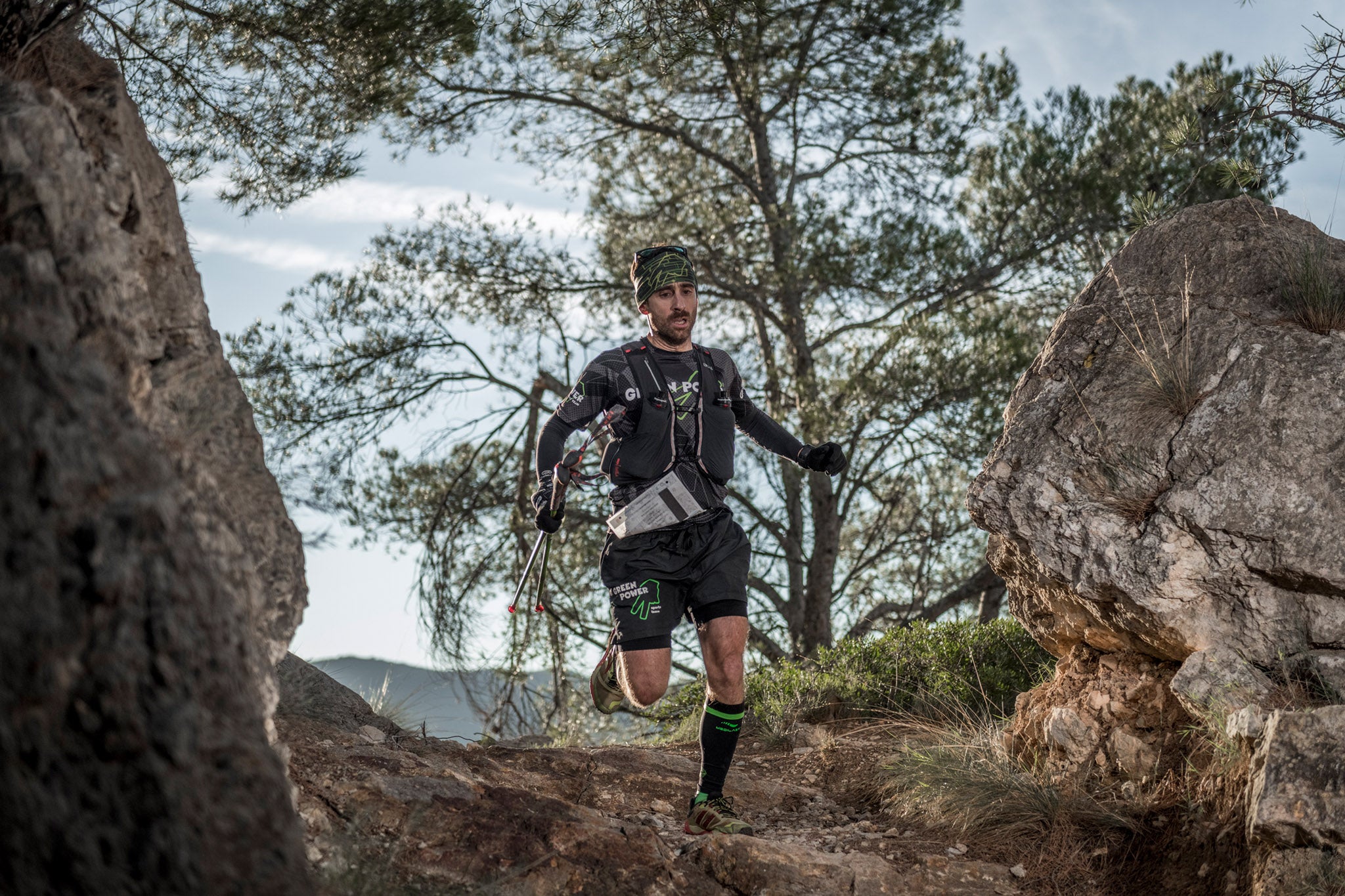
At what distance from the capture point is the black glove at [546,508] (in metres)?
4.25

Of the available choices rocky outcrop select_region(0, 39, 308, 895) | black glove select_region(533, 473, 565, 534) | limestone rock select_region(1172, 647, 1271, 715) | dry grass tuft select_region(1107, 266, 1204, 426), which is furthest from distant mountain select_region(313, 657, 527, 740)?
dry grass tuft select_region(1107, 266, 1204, 426)

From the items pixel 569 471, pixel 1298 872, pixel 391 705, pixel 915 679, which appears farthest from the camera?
pixel 915 679

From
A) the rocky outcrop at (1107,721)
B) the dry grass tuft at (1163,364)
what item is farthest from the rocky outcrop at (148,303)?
the dry grass tuft at (1163,364)

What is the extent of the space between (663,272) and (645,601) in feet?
4.71

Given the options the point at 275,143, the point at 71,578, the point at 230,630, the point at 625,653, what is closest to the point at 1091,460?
the point at 625,653

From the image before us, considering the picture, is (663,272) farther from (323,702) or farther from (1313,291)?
(1313,291)

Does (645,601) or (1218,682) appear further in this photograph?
(645,601)

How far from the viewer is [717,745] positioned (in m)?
4.17

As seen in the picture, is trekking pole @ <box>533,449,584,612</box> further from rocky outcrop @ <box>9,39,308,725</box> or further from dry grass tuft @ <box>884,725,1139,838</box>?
dry grass tuft @ <box>884,725,1139,838</box>

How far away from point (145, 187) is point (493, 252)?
6.94 metres

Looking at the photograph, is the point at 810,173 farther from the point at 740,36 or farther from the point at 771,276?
the point at 740,36

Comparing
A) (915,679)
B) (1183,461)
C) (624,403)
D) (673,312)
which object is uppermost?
(673,312)

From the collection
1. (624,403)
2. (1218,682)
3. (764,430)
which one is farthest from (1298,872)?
(624,403)

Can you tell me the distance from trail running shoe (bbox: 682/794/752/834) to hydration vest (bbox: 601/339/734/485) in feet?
4.36
